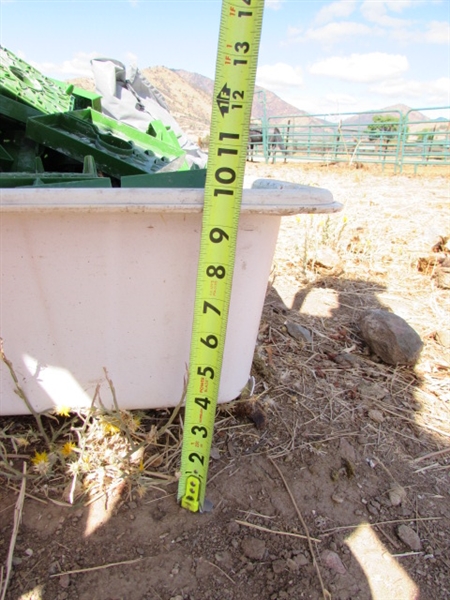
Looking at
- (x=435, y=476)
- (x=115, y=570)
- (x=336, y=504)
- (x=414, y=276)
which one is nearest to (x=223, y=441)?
(x=336, y=504)

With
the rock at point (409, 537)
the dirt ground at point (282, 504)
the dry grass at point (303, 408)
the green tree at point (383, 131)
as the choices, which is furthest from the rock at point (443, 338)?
the green tree at point (383, 131)

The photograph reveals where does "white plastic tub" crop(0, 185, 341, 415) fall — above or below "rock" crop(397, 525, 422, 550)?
above

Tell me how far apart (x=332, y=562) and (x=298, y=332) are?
44.8 inches

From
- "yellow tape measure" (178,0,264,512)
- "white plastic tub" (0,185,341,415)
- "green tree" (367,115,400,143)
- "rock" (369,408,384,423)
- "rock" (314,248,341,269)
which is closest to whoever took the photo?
"yellow tape measure" (178,0,264,512)

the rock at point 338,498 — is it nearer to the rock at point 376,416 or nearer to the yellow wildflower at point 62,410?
the rock at point 376,416

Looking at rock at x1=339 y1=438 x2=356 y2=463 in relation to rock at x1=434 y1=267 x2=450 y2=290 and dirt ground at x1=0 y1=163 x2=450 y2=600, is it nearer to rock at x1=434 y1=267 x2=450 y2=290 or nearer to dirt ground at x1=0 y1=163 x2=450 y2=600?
dirt ground at x1=0 y1=163 x2=450 y2=600

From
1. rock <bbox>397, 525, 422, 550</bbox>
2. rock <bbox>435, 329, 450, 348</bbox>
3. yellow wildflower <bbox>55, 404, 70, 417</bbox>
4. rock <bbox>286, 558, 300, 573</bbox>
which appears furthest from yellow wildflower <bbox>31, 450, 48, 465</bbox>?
rock <bbox>435, 329, 450, 348</bbox>

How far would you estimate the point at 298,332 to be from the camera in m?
2.15

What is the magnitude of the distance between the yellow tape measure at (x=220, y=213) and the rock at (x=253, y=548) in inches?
7.2

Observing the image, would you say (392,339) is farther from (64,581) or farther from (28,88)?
(28,88)

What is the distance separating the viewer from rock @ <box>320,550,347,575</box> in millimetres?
1131

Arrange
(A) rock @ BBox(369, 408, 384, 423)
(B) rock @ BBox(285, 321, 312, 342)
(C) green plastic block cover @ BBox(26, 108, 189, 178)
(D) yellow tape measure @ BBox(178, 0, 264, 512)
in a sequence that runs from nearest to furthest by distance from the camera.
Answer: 1. (D) yellow tape measure @ BBox(178, 0, 264, 512)
2. (C) green plastic block cover @ BBox(26, 108, 189, 178)
3. (A) rock @ BBox(369, 408, 384, 423)
4. (B) rock @ BBox(285, 321, 312, 342)

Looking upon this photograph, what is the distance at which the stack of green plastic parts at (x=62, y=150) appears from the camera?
3.68ft

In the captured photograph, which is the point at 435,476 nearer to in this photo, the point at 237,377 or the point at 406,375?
the point at 406,375
